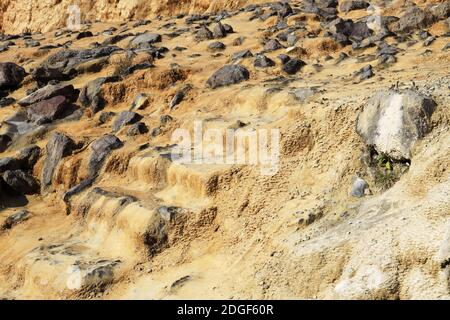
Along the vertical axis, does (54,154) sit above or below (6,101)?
below

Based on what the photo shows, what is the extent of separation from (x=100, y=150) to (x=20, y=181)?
5.87ft

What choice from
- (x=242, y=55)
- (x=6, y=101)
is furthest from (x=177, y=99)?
(x=6, y=101)

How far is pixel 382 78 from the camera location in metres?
9.77

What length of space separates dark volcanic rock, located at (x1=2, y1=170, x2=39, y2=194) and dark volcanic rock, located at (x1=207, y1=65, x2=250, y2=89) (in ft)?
13.8

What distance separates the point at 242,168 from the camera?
8180 mm

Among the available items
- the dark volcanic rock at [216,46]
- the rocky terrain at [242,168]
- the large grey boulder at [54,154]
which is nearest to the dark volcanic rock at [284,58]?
the rocky terrain at [242,168]

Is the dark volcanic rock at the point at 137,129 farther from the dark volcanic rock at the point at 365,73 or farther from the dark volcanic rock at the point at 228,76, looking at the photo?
the dark volcanic rock at the point at 365,73

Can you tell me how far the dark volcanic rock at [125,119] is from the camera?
11.9 metres

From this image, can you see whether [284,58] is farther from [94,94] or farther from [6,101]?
[6,101]

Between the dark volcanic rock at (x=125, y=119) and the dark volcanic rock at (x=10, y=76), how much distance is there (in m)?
4.74

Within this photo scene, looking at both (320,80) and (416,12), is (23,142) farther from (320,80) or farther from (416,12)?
(416,12)

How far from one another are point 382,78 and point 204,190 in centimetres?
384

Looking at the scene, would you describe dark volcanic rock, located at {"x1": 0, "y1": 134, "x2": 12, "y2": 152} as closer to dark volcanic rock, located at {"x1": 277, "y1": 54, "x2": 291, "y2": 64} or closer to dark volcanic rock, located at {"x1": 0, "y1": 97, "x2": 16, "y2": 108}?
dark volcanic rock, located at {"x1": 0, "y1": 97, "x2": 16, "y2": 108}

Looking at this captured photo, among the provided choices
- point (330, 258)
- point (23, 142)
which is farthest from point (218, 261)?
point (23, 142)
